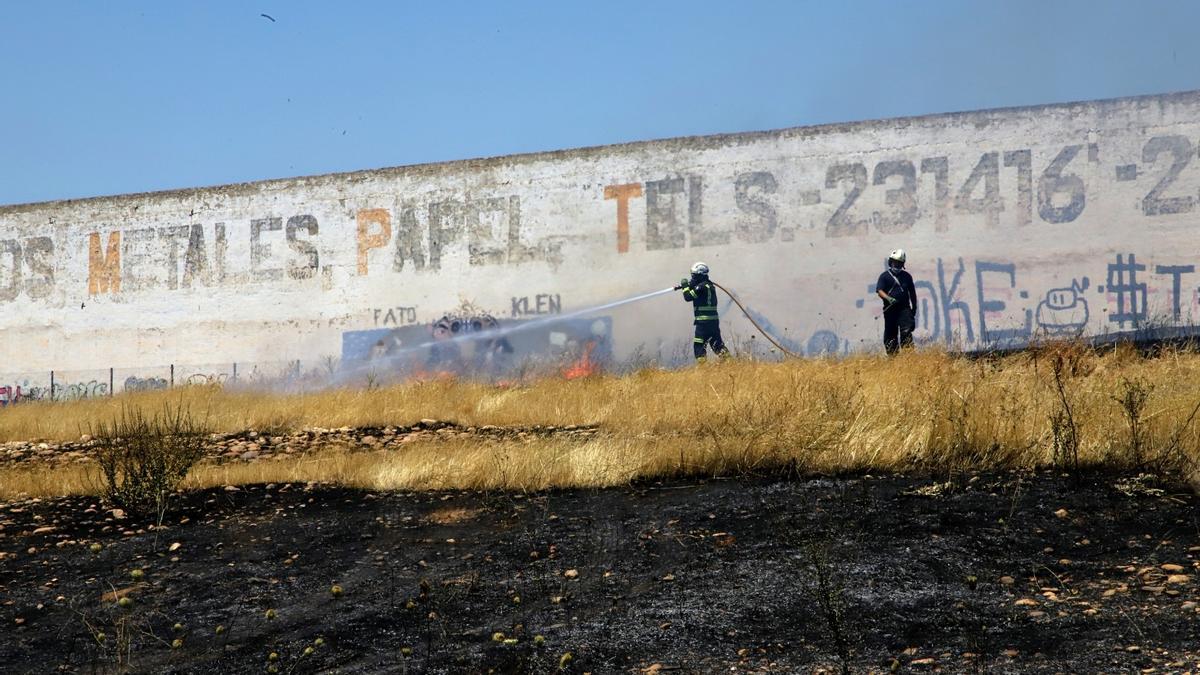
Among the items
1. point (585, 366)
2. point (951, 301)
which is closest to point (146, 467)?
point (585, 366)

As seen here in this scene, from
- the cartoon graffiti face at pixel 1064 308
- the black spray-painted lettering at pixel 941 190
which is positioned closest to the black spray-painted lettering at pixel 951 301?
the black spray-painted lettering at pixel 941 190

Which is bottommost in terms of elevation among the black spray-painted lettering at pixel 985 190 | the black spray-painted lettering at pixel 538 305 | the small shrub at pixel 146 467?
the small shrub at pixel 146 467

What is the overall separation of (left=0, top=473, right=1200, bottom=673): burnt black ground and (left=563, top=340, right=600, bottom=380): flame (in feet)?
32.3

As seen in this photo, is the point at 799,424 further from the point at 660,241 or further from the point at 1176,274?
the point at 660,241

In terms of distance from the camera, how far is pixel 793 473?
22.9ft

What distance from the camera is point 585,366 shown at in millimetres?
18312

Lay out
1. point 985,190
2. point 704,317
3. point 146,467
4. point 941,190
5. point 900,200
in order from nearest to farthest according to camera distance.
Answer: point 146,467 < point 704,317 < point 985,190 < point 941,190 < point 900,200

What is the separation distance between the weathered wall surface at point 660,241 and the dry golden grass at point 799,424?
7.24 metres

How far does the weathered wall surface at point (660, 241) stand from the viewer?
57.1ft

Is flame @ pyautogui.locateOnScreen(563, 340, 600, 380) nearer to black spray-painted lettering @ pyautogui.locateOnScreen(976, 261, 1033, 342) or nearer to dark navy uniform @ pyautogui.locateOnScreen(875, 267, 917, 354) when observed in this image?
dark navy uniform @ pyautogui.locateOnScreen(875, 267, 917, 354)

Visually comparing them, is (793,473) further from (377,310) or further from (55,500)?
(377,310)

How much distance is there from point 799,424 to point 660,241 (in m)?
12.4

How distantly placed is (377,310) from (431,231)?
1830mm

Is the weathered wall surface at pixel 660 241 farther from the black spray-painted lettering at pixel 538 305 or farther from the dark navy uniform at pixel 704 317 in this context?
the dark navy uniform at pixel 704 317
